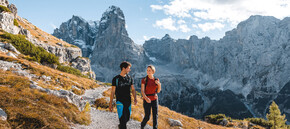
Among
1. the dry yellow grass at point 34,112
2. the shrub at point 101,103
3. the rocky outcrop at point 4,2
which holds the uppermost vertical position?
the rocky outcrop at point 4,2

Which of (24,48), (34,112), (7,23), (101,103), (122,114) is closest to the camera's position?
(122,114)

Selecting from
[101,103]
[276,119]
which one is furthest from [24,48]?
[276,119]

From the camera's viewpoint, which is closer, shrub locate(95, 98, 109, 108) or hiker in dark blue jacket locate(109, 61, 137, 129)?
hiker in dark blue jacket locate(109, 61, 137, 129)

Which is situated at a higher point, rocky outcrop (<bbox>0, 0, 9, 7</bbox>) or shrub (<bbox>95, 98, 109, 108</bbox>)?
rocky outcrop (<bbox>0, 0, 9, 7</bbox>)

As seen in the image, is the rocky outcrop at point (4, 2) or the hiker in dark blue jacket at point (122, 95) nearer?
the hiker in dark blue jacket at point (122, 95)

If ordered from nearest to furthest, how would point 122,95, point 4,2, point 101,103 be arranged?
point 122,95, point 101,103, point 4,2

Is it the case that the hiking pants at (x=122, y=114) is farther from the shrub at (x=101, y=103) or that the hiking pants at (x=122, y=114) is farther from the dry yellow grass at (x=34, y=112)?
the shrub at (x=101, y=103)

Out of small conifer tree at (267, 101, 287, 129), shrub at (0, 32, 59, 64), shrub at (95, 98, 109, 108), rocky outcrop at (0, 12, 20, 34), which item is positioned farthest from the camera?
rocky outcrop at (0, 12, 20, 34)

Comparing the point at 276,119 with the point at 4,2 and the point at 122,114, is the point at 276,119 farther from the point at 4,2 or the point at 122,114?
the point at 4,2

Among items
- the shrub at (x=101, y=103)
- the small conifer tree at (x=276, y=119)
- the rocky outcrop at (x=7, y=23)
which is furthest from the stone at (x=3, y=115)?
the rocky outcrop at (x=7, y=23)

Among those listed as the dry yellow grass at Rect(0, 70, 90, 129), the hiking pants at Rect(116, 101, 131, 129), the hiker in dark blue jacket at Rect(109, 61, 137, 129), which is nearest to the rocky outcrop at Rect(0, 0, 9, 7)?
the dry yellow grass at Rect(0, 70, 90, 129)

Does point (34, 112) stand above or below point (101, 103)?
above

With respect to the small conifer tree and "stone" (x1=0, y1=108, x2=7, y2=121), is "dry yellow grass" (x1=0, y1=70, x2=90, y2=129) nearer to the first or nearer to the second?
"stone" (x1=0, y1=108, x2=7, y2=121)

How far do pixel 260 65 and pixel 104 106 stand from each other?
205m
